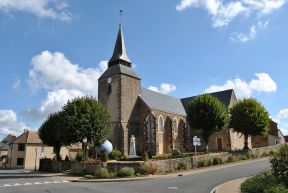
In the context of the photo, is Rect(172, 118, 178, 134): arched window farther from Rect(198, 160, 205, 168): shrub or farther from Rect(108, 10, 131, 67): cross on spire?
Rect(198, 160, 205, 168): shrub

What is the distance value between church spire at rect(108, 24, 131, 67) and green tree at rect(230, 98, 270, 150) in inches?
746

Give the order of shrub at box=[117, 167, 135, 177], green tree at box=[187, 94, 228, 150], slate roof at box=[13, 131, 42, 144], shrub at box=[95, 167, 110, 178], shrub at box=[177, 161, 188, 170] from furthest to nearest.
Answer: slate roof at box=[13, 131, 42, 144]
green tree at box=[187, 94, 228, 150]
shrub at box=[177, 161, 188, 170]
shrub at box=[95, 167, 110, 178]
shrub at box=[117, 167, 135, 177]

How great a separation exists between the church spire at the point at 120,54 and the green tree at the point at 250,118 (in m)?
18.9

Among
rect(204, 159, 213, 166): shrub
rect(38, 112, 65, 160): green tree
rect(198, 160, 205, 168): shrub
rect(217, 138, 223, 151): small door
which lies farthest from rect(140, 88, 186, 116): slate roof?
rect(198, 160, 205, 168): shrub

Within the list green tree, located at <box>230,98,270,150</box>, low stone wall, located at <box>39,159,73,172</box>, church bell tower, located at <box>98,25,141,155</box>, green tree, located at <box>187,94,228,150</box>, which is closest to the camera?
low stone wall, located at <box>39,159,73,172</box>

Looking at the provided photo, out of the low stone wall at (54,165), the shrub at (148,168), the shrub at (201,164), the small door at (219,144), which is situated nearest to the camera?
the shrub at (148,168)

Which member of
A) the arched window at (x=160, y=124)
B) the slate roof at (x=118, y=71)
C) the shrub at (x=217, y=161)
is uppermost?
the slate roof at (x=118, y=71)

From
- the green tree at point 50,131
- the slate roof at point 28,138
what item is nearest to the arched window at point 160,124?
the green tree at point 50,131

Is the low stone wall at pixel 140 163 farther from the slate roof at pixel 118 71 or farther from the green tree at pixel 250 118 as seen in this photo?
the slate roof at pixel 118 71

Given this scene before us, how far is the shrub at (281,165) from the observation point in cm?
1327

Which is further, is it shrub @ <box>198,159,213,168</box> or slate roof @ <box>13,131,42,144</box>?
slate roof @ <box>13,131,42,144</box>

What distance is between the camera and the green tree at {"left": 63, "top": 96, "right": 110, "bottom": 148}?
105 ft

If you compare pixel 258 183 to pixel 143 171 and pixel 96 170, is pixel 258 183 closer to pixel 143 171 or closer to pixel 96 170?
pixel 143 171

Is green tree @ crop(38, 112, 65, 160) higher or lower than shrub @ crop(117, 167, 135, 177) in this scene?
higher
